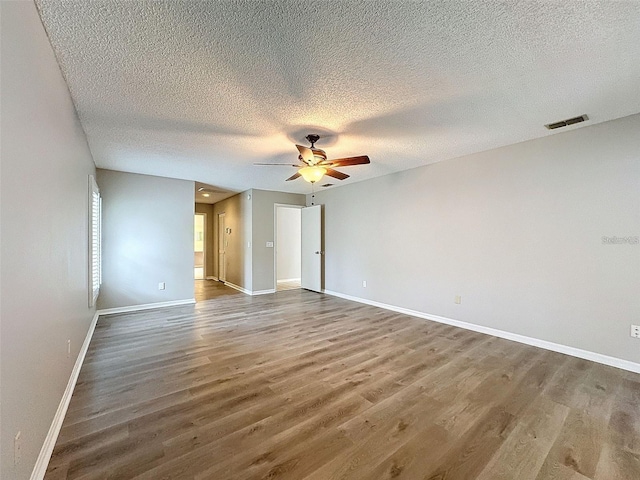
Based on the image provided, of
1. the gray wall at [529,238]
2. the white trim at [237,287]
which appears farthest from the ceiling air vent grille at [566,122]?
the white trim at [237,287]

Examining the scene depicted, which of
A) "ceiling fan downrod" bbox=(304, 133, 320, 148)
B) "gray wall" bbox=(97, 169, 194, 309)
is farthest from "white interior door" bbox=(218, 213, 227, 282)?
"ceiling fan downrod" bbox=(304, 133, 320, 148)

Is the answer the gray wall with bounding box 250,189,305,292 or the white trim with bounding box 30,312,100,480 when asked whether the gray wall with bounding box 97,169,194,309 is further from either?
the white trim with bounding box 30,312,100,480

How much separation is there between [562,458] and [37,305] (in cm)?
311

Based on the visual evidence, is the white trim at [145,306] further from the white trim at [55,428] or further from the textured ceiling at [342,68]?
the textured ceiling at [342,68]

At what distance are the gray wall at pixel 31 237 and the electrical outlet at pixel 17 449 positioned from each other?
0.10 ft

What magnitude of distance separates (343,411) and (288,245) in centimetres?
Result: 684

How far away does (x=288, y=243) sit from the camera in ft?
28.5

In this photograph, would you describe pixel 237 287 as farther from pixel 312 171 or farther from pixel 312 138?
pixel 312 138

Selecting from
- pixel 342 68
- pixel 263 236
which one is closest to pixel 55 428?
pixel 342 68

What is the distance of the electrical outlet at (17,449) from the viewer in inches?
45.5

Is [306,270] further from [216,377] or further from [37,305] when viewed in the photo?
[37,305]

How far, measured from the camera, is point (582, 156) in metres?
2.98

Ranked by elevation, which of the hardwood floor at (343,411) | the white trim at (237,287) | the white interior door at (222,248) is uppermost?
the white interior door at (222,248)

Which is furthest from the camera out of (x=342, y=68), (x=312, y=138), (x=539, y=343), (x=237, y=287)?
(x=237, y=287)
